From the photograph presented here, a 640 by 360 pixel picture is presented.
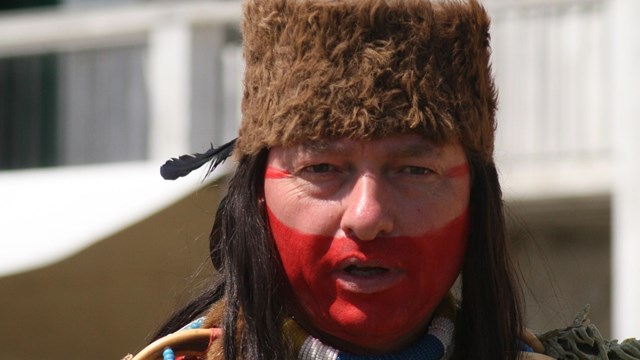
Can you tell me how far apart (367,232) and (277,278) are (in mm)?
252

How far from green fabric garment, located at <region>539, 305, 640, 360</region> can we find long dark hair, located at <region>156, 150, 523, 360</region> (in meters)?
0.09

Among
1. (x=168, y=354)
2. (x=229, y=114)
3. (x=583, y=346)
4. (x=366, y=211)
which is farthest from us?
(x=229, y=114)

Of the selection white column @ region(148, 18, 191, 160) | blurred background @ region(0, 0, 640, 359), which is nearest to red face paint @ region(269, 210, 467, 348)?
blurred background @ region(0, 0, 640, 359)

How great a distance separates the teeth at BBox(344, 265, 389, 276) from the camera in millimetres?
3520

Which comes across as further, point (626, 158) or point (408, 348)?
point (626, 158)

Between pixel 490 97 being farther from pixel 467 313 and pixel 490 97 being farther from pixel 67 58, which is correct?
pixel 67 58

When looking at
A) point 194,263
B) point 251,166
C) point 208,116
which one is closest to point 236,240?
point 251,166

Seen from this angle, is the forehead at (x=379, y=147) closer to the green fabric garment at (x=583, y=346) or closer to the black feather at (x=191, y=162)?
the black feather at (x=191, y=162)

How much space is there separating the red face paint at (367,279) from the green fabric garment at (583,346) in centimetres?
32

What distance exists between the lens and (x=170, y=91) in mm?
8266

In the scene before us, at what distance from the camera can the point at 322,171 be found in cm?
354

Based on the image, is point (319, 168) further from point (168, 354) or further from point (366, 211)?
point (168, 354)

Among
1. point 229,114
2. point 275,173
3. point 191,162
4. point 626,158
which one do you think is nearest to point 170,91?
point 229,114

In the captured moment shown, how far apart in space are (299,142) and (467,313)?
1.68 ft
